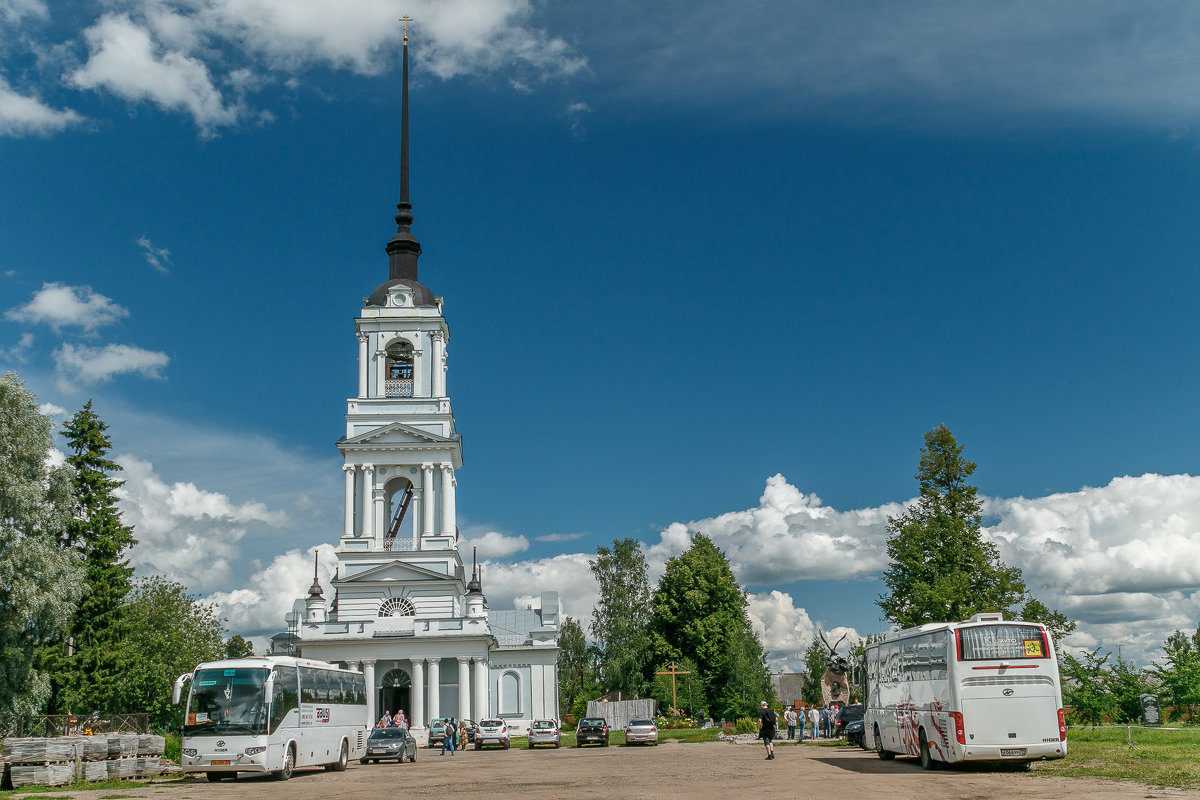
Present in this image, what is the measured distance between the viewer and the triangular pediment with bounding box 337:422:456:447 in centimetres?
5772

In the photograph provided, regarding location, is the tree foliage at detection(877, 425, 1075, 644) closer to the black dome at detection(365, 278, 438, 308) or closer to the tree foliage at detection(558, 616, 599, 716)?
the black dome at detection(365, 278, 438, 308)

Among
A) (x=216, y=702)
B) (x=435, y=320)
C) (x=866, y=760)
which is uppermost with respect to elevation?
(x=435, y=320)

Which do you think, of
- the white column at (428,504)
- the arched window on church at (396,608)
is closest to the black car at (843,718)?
the arched window on church at (396,608)

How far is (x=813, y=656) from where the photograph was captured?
104062mm

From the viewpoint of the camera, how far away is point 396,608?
5678cm

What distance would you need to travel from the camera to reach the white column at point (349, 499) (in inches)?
2256

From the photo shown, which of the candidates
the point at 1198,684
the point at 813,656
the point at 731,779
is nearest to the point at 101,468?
the point at 731,779

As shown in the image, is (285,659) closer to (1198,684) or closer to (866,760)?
(866,760)

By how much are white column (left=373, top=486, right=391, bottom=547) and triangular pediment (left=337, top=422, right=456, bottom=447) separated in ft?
8.85

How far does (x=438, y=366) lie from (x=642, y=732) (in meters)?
25.2

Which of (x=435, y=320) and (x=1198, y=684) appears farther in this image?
(x=435, y=320)

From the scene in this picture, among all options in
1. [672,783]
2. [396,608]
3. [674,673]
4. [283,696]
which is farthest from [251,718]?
[674,673]

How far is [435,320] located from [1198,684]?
4162 centimetres

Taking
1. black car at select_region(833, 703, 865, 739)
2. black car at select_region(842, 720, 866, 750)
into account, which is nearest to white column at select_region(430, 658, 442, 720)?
black car at select_region(833, 703, 865, 739)
